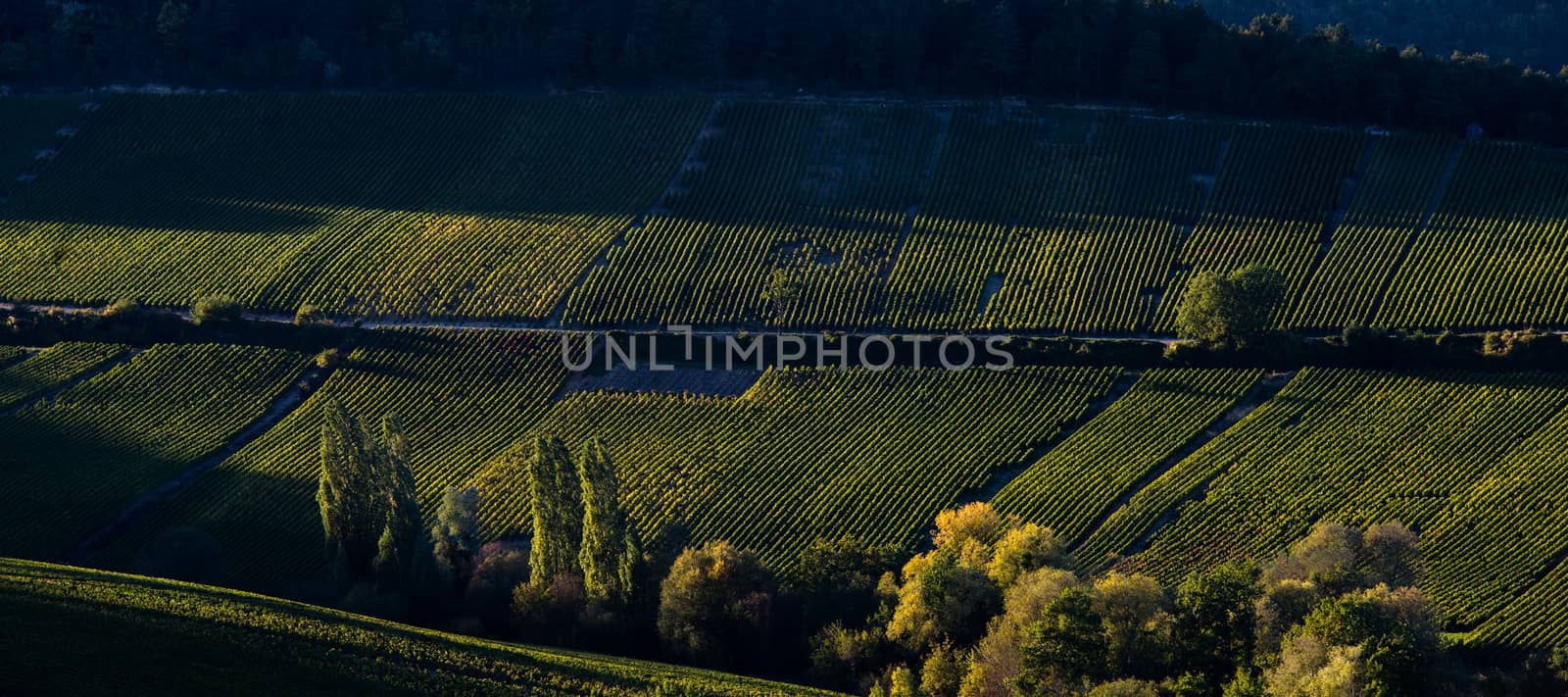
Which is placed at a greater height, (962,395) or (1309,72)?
(1309,72)

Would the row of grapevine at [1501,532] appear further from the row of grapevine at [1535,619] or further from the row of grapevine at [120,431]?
the row of grapevine at [120,431]

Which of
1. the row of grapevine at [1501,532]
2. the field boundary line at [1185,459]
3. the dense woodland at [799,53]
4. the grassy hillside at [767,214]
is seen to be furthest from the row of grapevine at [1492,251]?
the row of grapevine at [1501,532]

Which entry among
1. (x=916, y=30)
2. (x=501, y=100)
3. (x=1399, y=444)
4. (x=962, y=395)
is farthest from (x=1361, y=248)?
(x=501, y=100)

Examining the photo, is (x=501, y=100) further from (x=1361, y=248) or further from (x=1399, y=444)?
(x=1399, y=444)

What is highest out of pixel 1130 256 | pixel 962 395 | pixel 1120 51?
pixel 1120 51

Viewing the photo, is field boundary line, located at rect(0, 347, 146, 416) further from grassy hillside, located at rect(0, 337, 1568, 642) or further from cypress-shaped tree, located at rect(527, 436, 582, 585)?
cypress-shaped tree, located at rect(527, 436, 582, 585)

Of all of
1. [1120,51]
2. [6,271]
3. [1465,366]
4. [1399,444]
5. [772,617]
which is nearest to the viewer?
[772,617]

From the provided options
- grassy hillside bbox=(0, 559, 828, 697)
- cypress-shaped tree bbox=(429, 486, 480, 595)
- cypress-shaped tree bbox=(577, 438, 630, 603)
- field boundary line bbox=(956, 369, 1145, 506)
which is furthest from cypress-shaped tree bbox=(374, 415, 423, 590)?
field boundary line bbox=(956, 369, 1145, 506)

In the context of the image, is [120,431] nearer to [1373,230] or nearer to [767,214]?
[767,214]
